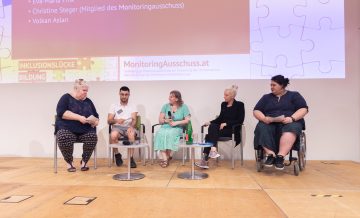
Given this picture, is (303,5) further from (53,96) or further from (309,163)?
(53,96)

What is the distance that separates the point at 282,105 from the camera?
3.50 metres

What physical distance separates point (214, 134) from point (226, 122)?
0.97ft

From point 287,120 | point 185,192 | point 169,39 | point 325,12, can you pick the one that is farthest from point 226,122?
point 325,12

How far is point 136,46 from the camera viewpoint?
4590 mm

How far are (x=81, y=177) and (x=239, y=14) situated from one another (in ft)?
9.78

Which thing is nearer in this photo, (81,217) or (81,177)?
(81,217)

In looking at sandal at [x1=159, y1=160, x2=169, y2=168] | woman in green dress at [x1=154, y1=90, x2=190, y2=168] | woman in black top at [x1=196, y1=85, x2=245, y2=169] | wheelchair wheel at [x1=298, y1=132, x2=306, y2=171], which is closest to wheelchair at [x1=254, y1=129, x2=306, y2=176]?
wheelchair wheel at [x1=298, y1=132, x2=306, y2=171]

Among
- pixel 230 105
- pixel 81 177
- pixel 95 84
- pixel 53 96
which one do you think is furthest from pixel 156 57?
pixel 81 177

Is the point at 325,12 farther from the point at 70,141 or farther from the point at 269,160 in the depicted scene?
the point at 70,141

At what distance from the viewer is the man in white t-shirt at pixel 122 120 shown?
3.93 m

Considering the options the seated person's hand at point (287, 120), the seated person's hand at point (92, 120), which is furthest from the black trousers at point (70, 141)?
the seated person's hand at point (287, 120)

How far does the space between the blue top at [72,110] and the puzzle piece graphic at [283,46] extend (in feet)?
8.08

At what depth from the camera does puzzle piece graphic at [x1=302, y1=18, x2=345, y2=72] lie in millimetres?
4332

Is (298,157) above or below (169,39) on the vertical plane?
below
